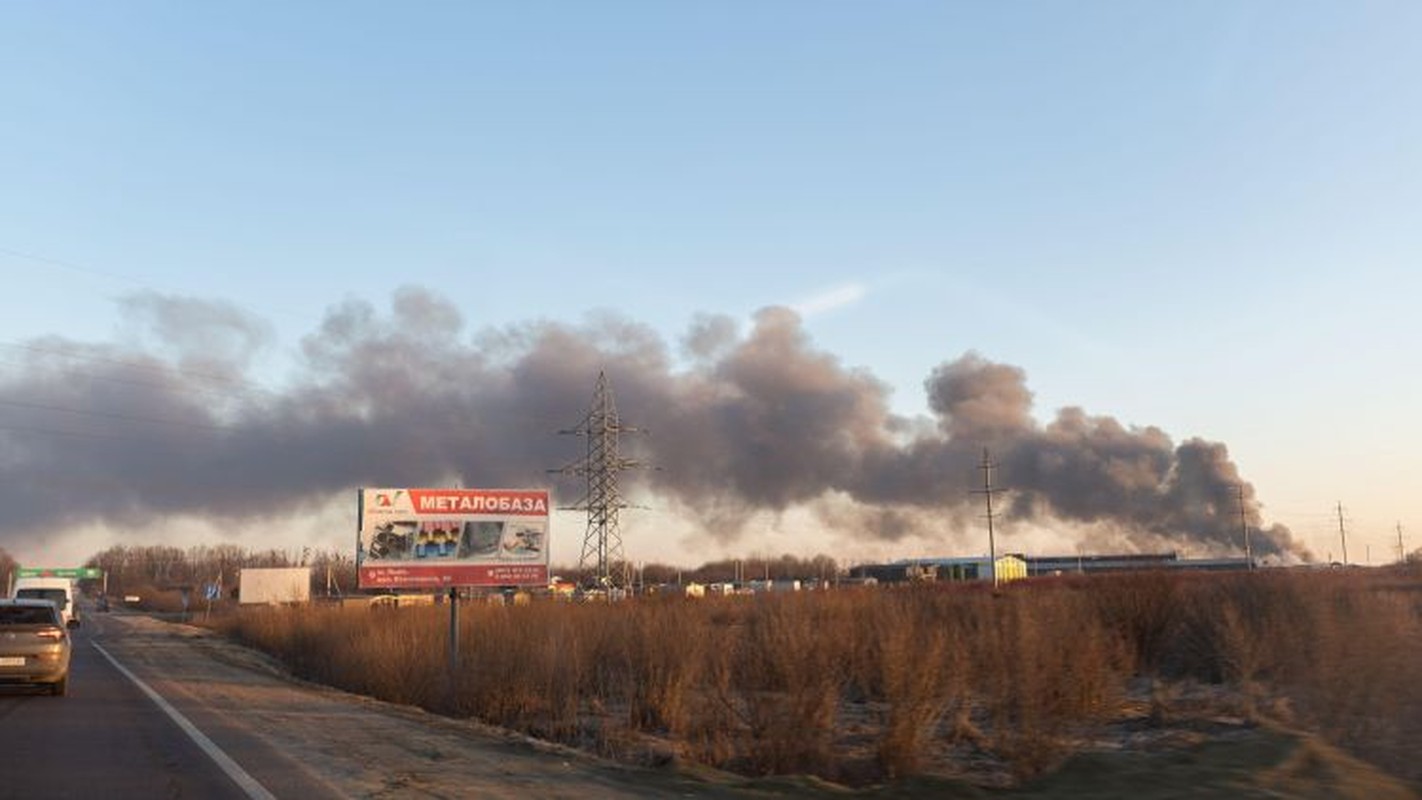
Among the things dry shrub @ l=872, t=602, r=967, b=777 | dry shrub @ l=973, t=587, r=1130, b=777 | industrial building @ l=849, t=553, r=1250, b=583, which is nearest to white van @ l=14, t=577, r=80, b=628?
dry shrub @ l=872, t=602, r=967, b=777

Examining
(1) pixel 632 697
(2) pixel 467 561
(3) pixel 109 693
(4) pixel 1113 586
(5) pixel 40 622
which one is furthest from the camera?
(2) pixel 467 561

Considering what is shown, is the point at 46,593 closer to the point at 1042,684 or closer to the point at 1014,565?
the point at 1042,684

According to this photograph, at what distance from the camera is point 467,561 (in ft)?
90.5

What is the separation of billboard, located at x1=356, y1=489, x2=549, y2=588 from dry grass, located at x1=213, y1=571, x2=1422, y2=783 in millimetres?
1607

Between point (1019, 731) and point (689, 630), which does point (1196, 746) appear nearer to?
point (1019, 731)

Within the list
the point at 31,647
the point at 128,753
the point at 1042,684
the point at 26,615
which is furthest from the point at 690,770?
the point at 26,615

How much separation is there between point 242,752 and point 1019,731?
9486 mm

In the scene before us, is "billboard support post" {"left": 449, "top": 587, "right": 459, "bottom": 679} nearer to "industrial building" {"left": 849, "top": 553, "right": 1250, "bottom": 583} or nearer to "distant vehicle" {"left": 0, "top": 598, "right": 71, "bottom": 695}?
"distant vehicle" {"left": 0, "top": 598, "right": 71, "bottom": 695}

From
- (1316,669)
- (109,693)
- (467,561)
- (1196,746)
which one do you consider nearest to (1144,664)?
(1316,669)

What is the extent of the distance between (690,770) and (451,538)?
16.1 m

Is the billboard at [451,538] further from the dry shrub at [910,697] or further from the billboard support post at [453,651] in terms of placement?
the dry shrub at [910,697]

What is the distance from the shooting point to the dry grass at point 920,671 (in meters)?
12.7

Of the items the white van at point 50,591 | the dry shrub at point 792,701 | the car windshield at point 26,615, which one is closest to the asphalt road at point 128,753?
the car windshield at point 26,615

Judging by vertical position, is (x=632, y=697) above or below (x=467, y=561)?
below
